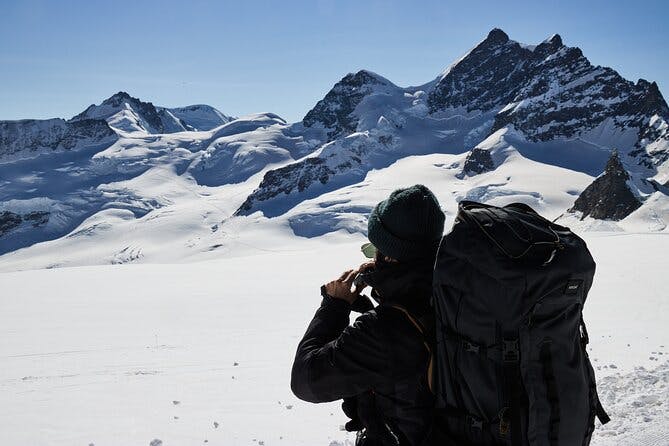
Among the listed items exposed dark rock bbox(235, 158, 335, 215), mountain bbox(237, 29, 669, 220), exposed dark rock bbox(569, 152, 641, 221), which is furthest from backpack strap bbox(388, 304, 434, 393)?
exposed dark rock bbox(235, 158, 335, 215)

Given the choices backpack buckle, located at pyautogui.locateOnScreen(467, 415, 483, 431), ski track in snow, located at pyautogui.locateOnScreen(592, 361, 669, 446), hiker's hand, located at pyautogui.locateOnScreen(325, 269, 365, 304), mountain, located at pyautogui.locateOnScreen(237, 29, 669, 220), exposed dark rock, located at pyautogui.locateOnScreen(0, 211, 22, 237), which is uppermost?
mountain, located at pyautogui.locateOnScreen(237, 29, 669, 220)

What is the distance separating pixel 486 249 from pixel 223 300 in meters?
16.2

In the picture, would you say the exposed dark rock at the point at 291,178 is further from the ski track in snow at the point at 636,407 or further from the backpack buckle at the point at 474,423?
the backpack buckle at the point at 474,423

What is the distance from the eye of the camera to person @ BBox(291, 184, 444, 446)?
96.1 inches

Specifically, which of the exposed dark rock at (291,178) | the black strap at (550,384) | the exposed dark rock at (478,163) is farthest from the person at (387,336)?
the exposed dark rock at (291,178)

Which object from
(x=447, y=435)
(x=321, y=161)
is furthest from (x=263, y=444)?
(x=321, y=161)

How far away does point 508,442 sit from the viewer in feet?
7.42

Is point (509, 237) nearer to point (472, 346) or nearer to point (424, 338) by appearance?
point (472, 346)

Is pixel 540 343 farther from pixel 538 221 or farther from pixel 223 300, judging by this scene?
pixel 223 300

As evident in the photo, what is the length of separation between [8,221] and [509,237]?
8541 inches

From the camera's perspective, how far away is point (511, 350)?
2.22m

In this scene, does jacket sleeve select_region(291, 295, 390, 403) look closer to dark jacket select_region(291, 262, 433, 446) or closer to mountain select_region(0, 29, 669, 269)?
dark jacket select_region(291, 262, 433, 446)

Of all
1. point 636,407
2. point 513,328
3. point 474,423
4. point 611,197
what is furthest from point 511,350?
point 611,197

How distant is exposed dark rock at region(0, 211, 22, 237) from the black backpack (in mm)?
212258
